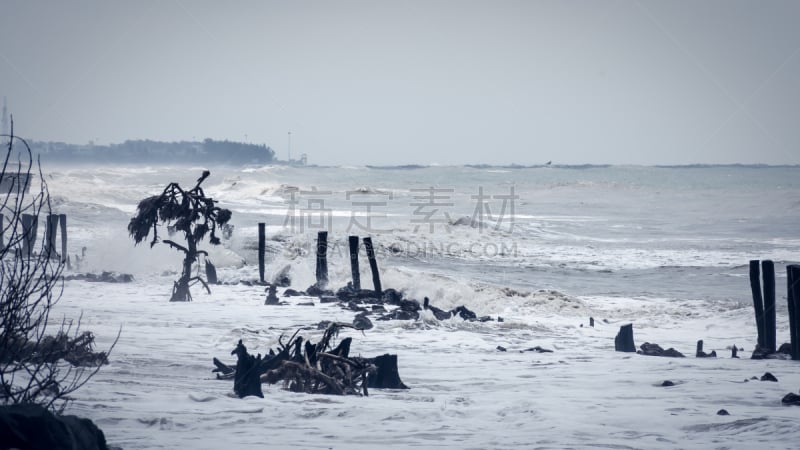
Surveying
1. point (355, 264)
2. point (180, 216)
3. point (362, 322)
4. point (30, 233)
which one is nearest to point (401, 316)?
point (362, 322)

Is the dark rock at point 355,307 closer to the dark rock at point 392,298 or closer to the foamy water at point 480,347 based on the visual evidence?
the foamy water at point 480,347

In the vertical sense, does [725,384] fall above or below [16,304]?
below

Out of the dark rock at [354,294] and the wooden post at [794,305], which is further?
the dark rock at [354,294]

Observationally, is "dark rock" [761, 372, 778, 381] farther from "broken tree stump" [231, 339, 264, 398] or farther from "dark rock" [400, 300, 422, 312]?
"dark rock" [400, 300, 422, 312]

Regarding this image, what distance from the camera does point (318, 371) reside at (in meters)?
8.06

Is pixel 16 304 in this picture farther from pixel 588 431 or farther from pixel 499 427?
pixel 588 431

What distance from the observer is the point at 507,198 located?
244 feet

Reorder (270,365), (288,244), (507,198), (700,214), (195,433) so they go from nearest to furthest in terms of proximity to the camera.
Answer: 1. (195,433)
2. (270,365)
3. (288,244)
4. (700,214)
5. (507,198)

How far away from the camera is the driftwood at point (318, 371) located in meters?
7.95

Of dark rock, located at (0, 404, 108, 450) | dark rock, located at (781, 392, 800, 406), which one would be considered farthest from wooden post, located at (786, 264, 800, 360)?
dark rock, located at (0, 404, 108, 450)

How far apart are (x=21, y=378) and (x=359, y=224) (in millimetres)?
36334

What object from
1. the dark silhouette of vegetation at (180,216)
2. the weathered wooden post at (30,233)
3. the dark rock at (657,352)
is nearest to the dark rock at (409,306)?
the dark silhouette of vegetation at (180,216)

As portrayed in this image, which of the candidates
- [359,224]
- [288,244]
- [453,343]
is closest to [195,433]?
[453,343]

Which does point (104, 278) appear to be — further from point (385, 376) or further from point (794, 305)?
point (794, 305)
